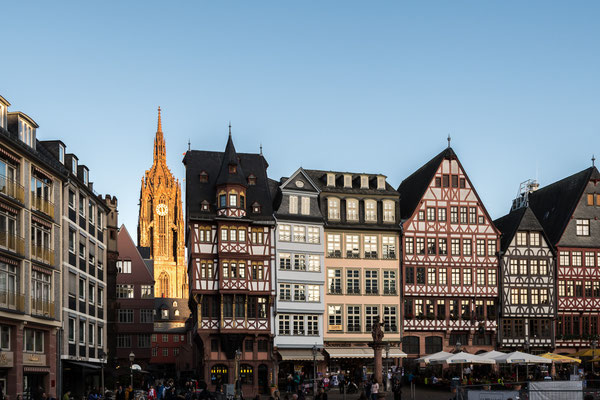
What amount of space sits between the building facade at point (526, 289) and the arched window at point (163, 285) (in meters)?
96.0

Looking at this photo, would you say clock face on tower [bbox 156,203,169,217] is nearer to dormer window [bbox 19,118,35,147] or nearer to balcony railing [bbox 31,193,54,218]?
balcony railing [bbox 31,193,54,218]

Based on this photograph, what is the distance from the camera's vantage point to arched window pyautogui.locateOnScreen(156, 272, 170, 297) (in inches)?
5959

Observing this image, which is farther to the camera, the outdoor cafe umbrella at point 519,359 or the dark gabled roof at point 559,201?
the dark gabled roof at point 559,201

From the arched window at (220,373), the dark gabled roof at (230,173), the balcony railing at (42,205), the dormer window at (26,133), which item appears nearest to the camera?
the balcony railing at (42,205)

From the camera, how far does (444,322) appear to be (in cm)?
6184

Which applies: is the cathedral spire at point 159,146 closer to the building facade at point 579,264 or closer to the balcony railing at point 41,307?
the building facade at point 579,264

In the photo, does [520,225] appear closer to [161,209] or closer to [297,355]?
[297,355]

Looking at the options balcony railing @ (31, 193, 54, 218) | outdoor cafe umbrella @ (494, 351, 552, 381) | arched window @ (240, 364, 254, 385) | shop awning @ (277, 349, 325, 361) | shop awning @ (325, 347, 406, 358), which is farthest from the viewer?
shop awning @ (325, 347, 406, 358)

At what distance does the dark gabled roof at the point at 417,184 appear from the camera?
62.8 meters

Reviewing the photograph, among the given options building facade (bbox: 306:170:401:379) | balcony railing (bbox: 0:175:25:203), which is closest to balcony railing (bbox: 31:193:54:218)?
balcony railing (bbox: 0:175:25:203)

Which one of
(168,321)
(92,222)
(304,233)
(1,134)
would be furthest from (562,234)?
(168,321)

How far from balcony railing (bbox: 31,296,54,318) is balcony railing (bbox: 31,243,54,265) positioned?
1.90 metres

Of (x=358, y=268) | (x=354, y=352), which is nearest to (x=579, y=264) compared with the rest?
(x=358, y=268)

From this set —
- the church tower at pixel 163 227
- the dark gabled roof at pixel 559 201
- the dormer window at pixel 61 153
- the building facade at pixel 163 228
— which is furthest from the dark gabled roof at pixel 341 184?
the church tower at pixel 163 227
